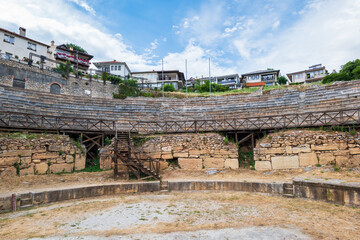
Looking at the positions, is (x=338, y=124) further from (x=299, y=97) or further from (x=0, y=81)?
(x=0, y=81)

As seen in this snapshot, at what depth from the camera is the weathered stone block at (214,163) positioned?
13.8 meters

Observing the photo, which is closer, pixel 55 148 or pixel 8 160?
pixel 8 160

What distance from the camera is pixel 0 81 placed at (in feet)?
71.1

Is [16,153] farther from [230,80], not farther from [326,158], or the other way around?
[230,80]

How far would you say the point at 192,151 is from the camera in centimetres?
1423

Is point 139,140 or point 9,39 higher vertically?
point 9,39

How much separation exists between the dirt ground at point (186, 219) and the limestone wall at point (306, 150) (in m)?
4.00

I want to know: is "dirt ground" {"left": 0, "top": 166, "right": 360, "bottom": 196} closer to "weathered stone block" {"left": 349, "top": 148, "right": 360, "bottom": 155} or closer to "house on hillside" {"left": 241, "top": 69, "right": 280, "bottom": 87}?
"weathered stone block" {"left": 349, "top": 148, "right": 360, "bottom": 155}

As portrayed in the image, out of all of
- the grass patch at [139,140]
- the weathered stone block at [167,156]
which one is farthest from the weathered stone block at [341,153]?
the grass patch at [139,140]

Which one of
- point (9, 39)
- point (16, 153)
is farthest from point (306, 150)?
point (9, 39)

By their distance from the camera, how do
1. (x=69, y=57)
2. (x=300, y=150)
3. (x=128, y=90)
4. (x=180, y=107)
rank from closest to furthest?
(x=300, y=150) < (x=180, y=107) < (x=128, y=90) < (x=69, y=57)

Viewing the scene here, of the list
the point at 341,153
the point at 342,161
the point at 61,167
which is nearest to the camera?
the point at 342,161

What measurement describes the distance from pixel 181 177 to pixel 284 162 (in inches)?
253

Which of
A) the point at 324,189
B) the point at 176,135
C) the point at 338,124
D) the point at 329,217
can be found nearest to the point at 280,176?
the point at 324,189
